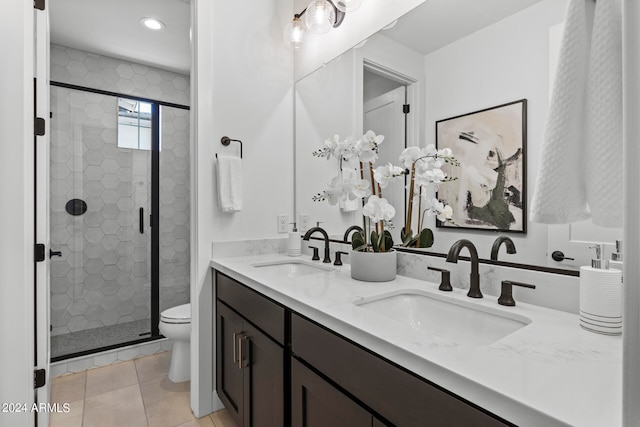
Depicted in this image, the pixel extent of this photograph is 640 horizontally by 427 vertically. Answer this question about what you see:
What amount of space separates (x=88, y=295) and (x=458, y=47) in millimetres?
3133

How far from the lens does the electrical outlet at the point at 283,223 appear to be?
6.81ft

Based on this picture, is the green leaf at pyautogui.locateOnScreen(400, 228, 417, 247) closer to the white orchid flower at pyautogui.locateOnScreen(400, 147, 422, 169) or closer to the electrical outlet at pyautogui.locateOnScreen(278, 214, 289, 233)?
the white orchid flower at pyautogui.locateOnScreen(400, 147, 422, 169)

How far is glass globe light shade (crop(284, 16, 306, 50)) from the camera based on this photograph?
6.49 ft

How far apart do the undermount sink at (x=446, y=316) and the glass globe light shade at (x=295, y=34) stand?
161 centimetres

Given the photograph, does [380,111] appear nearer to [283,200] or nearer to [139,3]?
[283,200]

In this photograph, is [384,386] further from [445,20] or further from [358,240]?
[445,20]

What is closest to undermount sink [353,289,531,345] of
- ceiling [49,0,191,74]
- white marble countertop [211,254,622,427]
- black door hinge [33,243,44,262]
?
white marble countertop [211,254,622,427]

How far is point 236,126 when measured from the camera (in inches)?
75.0

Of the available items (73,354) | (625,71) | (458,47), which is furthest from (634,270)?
(73,354)

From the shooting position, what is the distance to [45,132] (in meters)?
1.56

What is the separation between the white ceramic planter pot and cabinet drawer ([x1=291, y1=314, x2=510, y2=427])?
1.22ft

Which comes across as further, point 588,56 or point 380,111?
point 380,111

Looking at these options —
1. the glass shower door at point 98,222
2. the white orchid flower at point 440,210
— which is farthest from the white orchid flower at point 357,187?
the glass shower door at point 98,222

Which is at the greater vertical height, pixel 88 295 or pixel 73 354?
pixel 88 295
